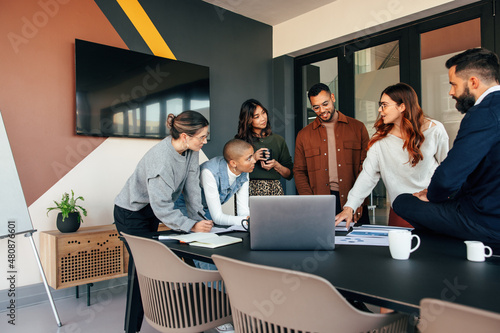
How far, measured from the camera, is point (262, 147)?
3.21 meters

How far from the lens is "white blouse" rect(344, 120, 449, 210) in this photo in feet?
7.55

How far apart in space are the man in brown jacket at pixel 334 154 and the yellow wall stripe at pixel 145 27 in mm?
1805

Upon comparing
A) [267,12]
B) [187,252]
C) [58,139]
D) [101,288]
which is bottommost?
[101,288]

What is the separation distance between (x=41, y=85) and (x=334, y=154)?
8.26 feet

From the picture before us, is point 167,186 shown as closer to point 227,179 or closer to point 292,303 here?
point 227,179

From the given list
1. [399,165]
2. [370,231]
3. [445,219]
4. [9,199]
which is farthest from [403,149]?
[9,199]

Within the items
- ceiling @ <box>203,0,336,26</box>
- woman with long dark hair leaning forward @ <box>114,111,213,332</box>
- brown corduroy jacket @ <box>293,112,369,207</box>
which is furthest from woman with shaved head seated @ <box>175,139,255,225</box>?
ceiling @ <box>203,0,336,26</box>

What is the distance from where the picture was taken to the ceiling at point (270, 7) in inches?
172

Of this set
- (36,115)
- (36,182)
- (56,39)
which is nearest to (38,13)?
(56,39)

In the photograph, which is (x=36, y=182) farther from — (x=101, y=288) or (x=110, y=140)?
(x=101, y=288)

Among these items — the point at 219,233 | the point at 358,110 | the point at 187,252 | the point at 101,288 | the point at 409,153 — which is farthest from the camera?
the point at 358,110

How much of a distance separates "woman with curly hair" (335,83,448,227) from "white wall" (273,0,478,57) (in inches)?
70.6

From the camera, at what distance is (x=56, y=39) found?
10.7 feet

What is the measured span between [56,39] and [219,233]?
2472mm
